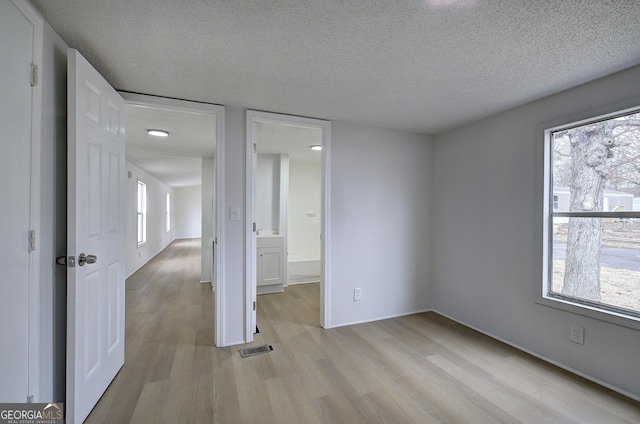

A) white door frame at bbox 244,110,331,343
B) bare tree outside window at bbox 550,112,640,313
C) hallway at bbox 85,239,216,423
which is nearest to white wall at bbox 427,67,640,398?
bare tree outside window at bbox 550,112,640,313

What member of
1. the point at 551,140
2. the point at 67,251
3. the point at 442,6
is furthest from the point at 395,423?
the point at 551,140

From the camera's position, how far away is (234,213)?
8.30 ft

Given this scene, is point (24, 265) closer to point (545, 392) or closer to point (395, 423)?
point (395, 423)

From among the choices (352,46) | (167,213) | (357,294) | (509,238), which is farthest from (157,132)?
(167,213)

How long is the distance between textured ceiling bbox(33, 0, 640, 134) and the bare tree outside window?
18.6 inches

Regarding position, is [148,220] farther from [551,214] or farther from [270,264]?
[551,214]

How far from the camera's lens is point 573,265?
7.09 ft

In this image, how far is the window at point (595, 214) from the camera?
6.08 feet

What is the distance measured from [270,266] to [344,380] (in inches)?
91.9

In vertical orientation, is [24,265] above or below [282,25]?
below

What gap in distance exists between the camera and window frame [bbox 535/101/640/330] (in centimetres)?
190

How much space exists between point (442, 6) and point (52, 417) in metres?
2.80

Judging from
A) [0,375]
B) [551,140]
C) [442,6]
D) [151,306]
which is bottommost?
[151,306]

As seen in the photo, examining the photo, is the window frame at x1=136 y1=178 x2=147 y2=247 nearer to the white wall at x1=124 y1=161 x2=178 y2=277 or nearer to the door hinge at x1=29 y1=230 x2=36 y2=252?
the white wall at x1=124 y1=161 x2=178 y2=277
